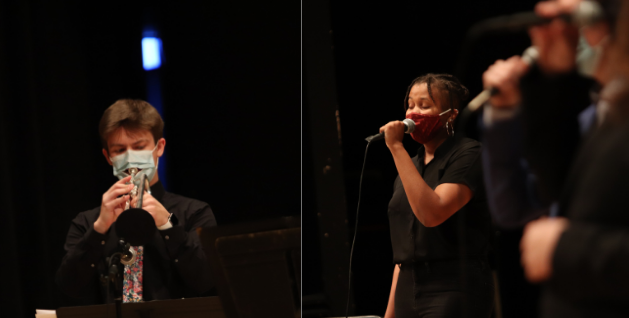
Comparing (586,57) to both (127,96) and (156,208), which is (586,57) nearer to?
(156,208)

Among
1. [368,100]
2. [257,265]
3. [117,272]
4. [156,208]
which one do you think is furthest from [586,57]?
[368,100]

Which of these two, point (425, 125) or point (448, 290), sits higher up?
point (425, 125)

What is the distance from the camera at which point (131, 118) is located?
240 centimetres

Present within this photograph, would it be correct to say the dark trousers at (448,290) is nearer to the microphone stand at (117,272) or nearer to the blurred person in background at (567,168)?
the blurred person in background at (567,168)

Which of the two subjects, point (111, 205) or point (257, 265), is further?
point (111, 205)

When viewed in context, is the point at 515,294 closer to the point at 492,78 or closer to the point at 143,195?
the point at 492,78

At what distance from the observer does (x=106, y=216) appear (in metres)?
2.15

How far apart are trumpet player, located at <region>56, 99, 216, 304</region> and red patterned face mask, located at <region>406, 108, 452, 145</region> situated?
937 mm

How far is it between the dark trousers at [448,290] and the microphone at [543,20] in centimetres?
92

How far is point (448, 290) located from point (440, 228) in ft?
0.62

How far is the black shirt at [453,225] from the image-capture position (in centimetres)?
171

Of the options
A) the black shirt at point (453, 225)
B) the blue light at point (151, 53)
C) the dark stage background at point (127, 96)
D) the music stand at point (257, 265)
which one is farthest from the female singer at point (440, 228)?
the blue light at point (151, 53)

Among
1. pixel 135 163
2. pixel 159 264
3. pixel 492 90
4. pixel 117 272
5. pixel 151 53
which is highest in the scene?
pixel 151 53

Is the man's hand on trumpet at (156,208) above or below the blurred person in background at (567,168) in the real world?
below
